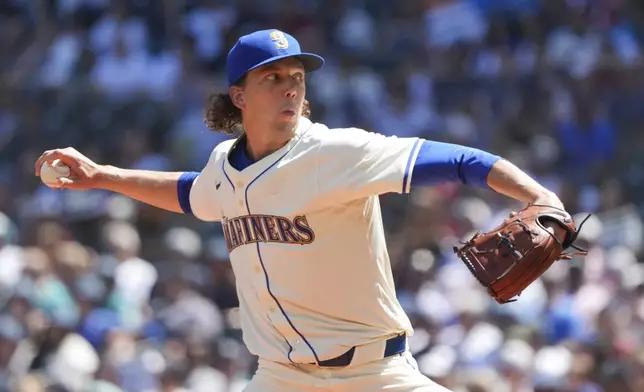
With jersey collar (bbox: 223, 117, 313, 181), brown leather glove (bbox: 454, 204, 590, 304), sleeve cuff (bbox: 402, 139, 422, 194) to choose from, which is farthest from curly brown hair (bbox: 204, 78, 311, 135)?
brown leather glove (bbox: 454, 204, 590, 304)

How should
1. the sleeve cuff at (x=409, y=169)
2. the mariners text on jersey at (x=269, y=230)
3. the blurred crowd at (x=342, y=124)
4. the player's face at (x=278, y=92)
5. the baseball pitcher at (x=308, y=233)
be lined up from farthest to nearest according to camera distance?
the blurred crowd at (x=342, y=124)
the player's face at (x=278, y=92)
the mariners text on jersey at (x=269, y=230)
the baseball pitcher at (x=308, y=233)
the sleeve cuff at (x=409, y=169)

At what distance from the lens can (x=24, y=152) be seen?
10703 mm

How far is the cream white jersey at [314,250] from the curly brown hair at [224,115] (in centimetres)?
42

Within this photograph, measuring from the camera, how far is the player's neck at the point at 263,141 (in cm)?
443

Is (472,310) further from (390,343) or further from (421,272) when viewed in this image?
(390,343)

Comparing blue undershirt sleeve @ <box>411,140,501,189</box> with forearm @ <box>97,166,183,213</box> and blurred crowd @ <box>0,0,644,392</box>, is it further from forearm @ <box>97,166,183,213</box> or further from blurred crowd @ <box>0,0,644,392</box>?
blurred crowd @ <box>0,0,644,392</box>

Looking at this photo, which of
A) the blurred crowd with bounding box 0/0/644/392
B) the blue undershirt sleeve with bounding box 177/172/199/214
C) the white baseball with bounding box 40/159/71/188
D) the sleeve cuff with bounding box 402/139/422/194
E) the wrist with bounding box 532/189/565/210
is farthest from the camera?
the blurred crowd with bounding box 0/0/644/392

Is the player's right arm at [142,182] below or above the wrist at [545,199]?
above

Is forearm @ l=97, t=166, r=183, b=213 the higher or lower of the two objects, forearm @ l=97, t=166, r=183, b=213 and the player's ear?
the lower

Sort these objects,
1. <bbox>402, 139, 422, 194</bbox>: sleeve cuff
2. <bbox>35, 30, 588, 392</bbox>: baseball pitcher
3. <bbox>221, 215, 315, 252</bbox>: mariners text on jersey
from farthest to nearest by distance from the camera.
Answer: <bbox>221, 215, 315, 252</bbox>: mariners text on jersey < <bbox>35, 30, 588, 392</bbox>: baseball pitcher < <bbox>402, 139, 422, 194</bbox>: sleeve cuff

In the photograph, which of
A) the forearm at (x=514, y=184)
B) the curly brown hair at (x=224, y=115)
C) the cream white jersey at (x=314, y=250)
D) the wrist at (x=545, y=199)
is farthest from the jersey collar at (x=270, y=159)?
the wrist at (x=545, y=199)

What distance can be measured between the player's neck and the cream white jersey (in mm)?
40

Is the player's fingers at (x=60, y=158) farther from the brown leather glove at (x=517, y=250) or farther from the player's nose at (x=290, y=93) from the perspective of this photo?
the brown leather glove at (x=517, y=250)

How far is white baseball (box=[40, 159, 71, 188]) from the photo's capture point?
481 centimetres
